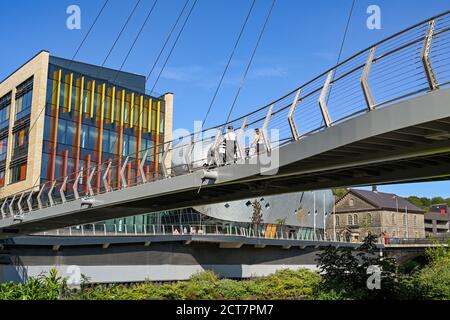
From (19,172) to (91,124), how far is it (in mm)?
6936

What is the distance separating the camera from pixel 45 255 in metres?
35.6

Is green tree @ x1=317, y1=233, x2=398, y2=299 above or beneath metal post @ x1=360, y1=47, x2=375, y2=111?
beneath

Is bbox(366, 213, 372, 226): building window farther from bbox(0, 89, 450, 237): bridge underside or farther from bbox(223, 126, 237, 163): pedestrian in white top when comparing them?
bbox(223, 126, 237, 163): pedestrian in white top

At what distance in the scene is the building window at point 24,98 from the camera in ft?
137

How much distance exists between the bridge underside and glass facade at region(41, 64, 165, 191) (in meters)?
18.9

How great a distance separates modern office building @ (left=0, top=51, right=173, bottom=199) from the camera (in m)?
40.3

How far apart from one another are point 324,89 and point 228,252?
4050 centimetres

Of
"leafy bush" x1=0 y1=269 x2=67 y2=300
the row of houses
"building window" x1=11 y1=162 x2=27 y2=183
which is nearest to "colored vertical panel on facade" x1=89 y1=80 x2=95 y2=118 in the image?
"building window" x1=11 y1=162 x2=27 y2=183

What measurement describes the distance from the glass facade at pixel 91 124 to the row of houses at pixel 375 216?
52149 mm

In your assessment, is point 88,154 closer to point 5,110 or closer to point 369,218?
point 5,110

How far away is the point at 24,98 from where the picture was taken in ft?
140

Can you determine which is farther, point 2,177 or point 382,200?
point 382,200

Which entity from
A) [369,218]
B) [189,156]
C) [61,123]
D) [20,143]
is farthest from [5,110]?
[369,218]

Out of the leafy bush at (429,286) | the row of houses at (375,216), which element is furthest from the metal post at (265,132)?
the row of houses at (375,216)
